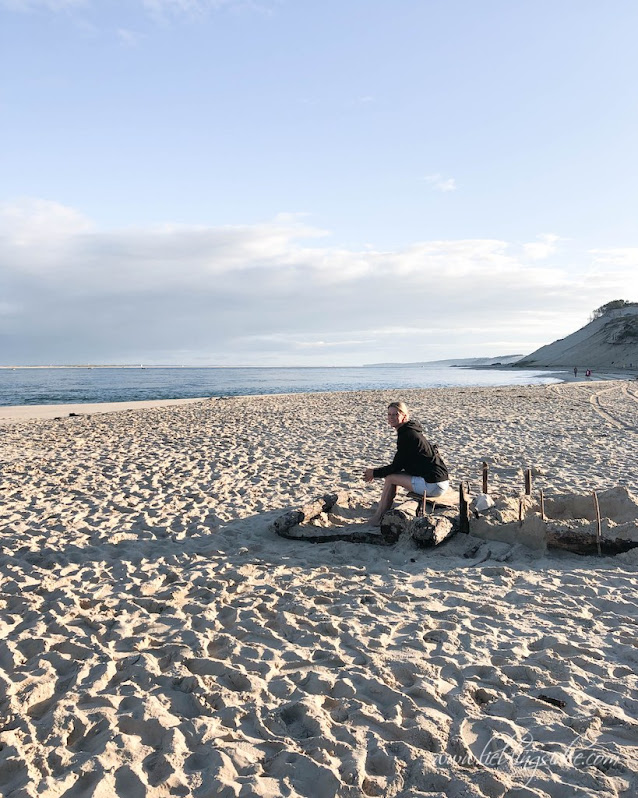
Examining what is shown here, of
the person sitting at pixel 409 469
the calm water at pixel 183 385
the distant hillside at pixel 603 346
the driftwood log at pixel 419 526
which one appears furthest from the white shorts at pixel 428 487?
the distant hillside at pixel 603 346

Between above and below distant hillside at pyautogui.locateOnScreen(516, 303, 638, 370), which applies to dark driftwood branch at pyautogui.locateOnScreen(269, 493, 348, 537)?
below

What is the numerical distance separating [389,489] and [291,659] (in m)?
2.97

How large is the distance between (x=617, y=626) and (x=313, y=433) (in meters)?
10.4

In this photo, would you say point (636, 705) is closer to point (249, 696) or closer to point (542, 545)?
point (249, 696)

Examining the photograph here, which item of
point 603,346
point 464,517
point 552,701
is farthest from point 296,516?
point 603,346

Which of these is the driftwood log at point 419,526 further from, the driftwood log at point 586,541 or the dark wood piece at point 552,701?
the dark wood piece at point 552,701

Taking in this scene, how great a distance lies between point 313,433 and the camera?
14.1 meters

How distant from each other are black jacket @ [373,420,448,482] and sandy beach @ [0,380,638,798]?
33.0 inches

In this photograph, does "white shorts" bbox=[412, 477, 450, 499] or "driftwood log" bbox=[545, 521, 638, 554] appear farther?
"white shorts" bbox=[412, 477, 450, 499]

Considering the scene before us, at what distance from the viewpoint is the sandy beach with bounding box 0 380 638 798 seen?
8.48ft

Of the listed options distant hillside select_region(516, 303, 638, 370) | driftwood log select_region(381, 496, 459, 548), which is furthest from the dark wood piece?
distant hillside select_region(516, 303, 638, 370)

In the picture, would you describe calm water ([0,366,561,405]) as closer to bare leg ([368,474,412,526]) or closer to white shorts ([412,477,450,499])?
bare leg ([368,474,412,526])

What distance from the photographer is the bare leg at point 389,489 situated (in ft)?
20.2

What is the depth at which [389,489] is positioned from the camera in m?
6.26
